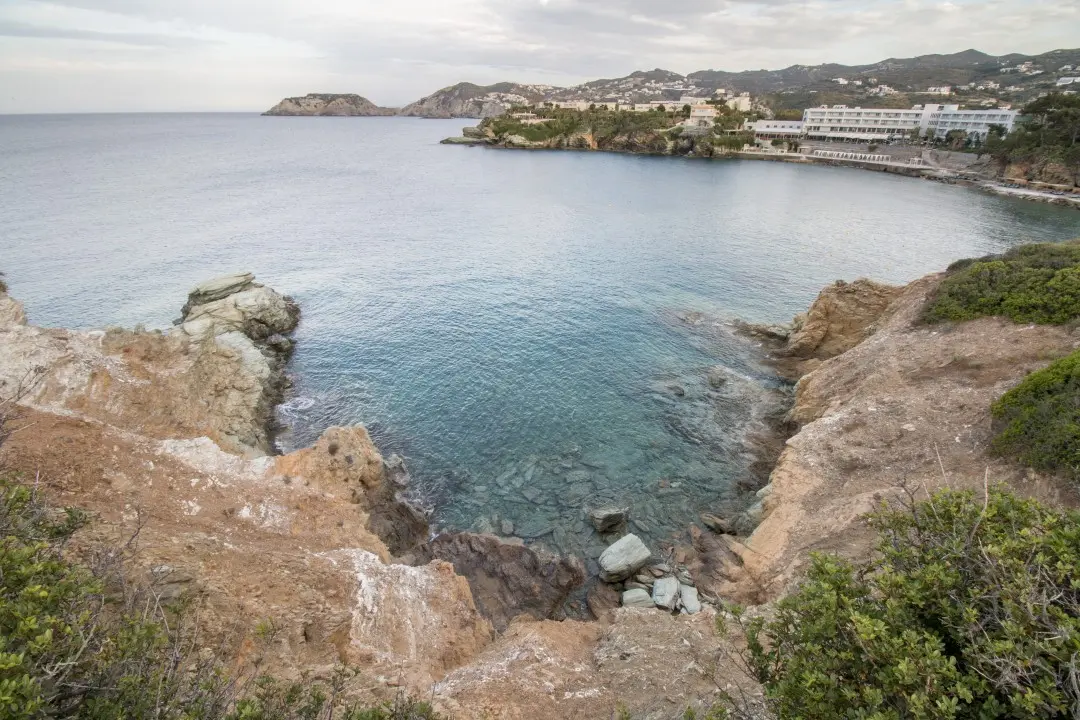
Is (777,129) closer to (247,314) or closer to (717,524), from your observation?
(247,314)

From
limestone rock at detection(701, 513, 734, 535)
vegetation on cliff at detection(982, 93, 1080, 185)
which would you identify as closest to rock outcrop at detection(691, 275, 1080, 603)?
limestone rock at detection(701, 513, 734, 535)

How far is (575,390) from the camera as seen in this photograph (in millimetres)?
34969

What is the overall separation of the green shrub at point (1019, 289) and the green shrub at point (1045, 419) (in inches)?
333

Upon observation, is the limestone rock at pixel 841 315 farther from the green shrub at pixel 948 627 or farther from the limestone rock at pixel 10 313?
the limestone rock at pixel 10 313

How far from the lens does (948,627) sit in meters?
8.15

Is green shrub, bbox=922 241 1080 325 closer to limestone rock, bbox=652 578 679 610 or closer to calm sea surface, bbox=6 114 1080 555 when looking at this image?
calm sea surface, bbox=6 114 1080 555

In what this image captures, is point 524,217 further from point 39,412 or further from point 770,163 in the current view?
point 770,163

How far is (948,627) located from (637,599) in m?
13.2

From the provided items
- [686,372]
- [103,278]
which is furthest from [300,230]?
[686,372]

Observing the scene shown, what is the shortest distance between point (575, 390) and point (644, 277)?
25380 mm

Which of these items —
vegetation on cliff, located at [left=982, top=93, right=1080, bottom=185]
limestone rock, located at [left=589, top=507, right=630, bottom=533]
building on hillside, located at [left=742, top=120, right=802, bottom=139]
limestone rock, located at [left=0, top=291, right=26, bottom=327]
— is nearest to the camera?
limestone rock, located at [left=589, top=507, right=630, bottom=533]

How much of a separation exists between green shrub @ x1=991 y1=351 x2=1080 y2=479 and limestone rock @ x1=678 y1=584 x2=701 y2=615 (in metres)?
12.2

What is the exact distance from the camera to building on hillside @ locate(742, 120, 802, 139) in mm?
184250

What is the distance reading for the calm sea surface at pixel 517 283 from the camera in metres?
28.8
